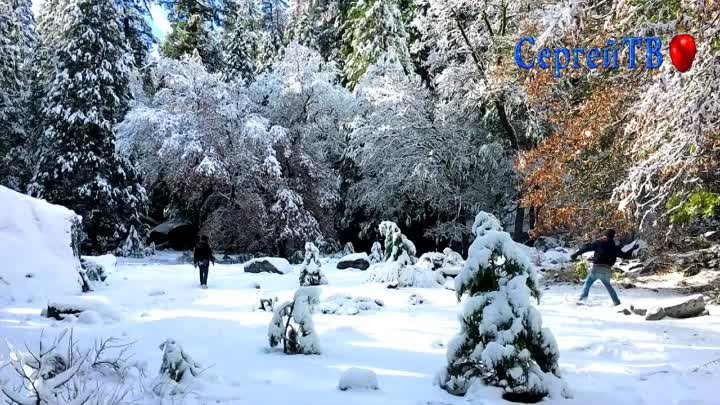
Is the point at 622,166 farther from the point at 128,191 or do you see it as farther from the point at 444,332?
the point at 128,191

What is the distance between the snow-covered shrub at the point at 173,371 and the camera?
4789 mm

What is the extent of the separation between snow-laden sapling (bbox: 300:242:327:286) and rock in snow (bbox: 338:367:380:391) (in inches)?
279

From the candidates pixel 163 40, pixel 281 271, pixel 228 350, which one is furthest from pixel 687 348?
pixel 163 40

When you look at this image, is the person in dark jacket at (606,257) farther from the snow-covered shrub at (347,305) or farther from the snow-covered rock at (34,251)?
the snow-covered rock at (34,251)

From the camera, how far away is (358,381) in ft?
17.1

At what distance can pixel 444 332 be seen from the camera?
8031 millimetres

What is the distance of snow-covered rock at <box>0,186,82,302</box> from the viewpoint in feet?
33.1

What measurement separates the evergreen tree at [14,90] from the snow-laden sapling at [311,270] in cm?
1707

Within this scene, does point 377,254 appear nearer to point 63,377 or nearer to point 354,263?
point 354,263

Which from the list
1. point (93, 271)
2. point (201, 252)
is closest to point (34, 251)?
point (93, 271)

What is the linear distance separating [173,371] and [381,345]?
3.02 m


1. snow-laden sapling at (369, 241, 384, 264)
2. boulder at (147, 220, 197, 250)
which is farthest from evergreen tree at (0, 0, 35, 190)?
snow-laden sapling at (369, 241, 384, 264)

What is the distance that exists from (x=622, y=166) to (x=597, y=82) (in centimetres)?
173

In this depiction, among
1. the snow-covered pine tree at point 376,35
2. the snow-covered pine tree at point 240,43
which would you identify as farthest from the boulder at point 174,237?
the snow-covered pine tree at point 376,35
